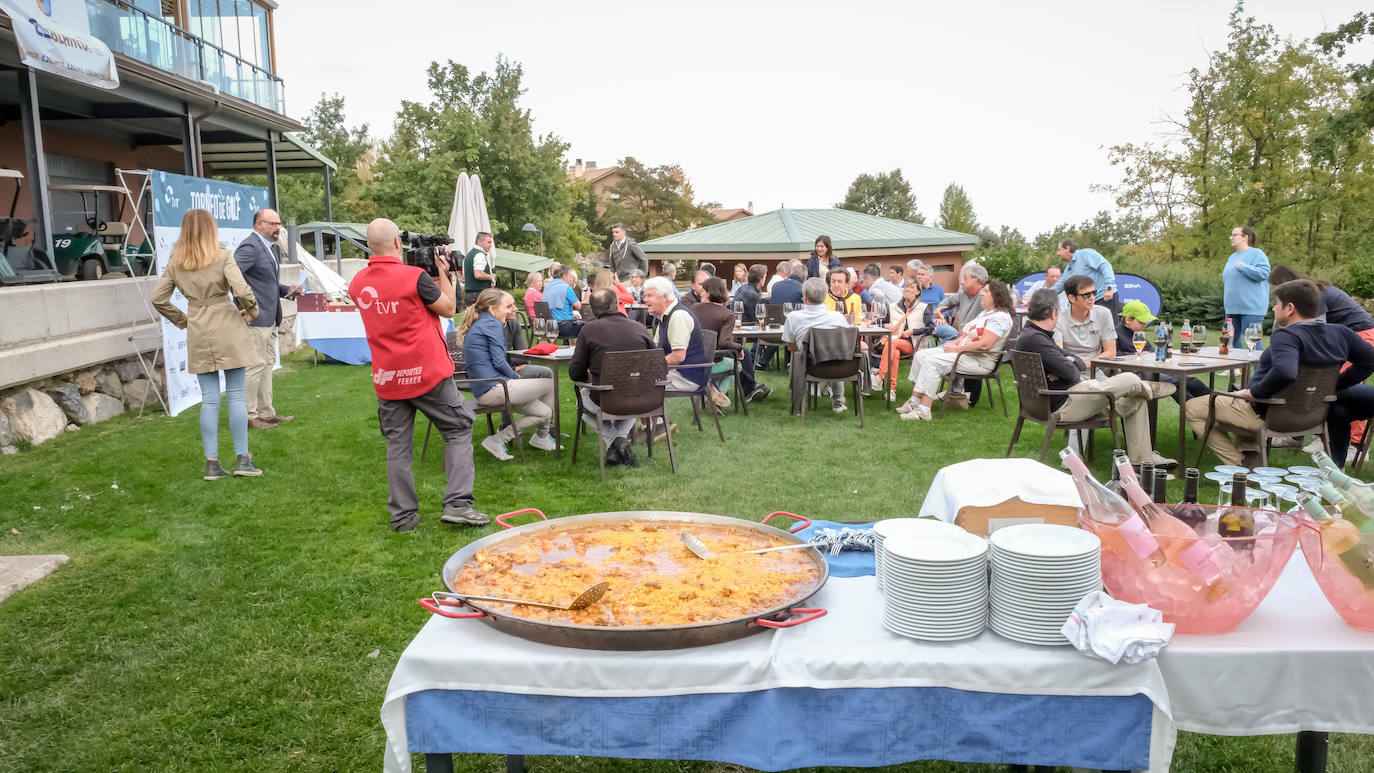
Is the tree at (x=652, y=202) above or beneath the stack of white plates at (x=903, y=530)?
above

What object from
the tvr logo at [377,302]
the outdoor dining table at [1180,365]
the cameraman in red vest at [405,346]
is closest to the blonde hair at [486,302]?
the cameraman in red vest at [405,346]

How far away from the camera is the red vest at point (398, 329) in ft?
14.6

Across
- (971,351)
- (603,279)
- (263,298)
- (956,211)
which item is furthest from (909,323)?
(956,211)

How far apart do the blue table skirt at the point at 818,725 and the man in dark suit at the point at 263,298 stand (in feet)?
18.6

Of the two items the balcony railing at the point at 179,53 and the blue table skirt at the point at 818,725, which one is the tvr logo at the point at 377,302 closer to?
the blue table skirt at the point at 818,725

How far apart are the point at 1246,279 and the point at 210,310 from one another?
9023mm

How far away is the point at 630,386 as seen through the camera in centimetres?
609

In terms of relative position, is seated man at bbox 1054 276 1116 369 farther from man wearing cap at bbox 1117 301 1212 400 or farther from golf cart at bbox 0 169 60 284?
golf cart at bbox 0 169 60 284

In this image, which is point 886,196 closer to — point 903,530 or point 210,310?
point 210,310

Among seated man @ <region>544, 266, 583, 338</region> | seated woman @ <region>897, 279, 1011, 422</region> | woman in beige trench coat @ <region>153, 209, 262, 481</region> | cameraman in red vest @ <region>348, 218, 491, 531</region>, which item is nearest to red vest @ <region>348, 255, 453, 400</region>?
cameraman in red vest @ <region>348, 218, 491, 531</region>

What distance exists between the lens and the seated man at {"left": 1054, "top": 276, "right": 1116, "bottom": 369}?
22.6ft

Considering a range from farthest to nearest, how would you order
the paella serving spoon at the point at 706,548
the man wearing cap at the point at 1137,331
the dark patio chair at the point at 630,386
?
the man wearing cap at the point at 1137,331 < the dark patio chair at the point at 630,386 < the paella serving spoon at the point at 706,548

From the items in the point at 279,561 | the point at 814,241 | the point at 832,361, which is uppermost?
the point at 814,241

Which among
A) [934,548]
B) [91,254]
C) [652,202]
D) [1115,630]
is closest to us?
[1115,630]
